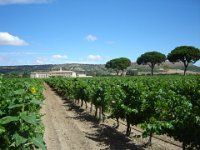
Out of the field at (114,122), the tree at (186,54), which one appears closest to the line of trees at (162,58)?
the tree at (186,54)

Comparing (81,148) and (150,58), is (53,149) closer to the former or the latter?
(81,148)

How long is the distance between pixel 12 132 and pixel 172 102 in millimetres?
6596

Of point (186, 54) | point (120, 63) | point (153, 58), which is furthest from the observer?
point (120, 63)

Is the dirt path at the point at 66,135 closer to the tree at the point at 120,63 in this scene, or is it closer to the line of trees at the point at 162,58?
the line of trees at the point at 162,58

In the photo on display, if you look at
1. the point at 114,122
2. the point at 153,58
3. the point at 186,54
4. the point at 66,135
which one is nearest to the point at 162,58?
the point at 153,58

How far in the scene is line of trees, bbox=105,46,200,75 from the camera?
84.2 meters

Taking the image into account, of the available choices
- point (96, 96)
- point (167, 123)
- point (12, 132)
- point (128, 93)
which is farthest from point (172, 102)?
point (96, 96)

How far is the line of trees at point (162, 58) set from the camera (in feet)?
276

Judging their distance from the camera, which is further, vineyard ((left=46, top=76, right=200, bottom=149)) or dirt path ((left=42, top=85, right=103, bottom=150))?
dirt path ((left=42, top=85, right=103, bottom=150))

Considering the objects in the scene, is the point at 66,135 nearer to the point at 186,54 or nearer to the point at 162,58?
the point at 186,54

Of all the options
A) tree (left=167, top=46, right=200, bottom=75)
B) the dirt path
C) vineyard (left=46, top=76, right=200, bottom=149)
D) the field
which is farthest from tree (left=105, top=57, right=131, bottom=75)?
the dirt path

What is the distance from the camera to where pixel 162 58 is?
99438 mm

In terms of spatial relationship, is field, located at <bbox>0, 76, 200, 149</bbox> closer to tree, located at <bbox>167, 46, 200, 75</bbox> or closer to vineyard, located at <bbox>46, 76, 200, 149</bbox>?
vineyard, located at <bbox>46, 76, 200, 149</bbox>

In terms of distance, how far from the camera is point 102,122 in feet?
55.7
